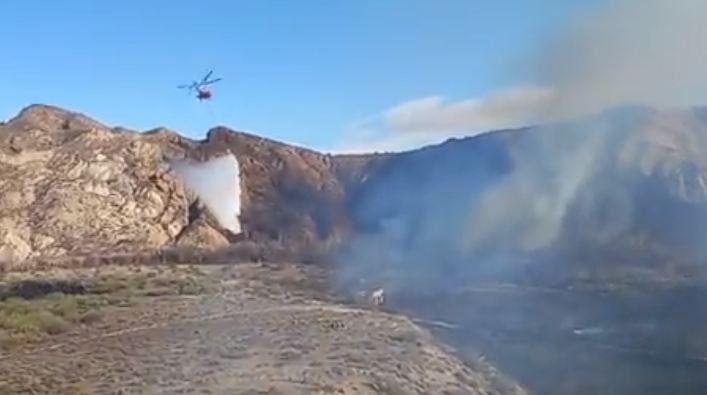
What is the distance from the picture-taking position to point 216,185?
65.2 meters

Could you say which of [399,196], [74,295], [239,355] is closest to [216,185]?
[399,196]

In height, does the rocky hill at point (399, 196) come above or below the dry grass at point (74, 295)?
above

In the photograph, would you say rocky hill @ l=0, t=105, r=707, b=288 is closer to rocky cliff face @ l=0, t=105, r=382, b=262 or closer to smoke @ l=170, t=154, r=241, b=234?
rocky cliff face @ l=0, t=105, r=382, b=262

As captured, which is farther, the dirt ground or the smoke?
the smoke

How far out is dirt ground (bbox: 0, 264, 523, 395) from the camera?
830 inches

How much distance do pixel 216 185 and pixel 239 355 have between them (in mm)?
41468

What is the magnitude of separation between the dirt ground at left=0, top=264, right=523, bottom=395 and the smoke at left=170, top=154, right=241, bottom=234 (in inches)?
1085

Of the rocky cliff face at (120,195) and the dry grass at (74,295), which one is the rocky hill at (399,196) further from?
the dry grass at (74,295)

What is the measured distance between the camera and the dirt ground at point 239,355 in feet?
69.2

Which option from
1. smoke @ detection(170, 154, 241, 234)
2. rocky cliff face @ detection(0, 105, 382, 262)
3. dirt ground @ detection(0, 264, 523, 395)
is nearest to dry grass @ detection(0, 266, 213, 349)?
dirt ground @ detection(0, 264, 523, 395)

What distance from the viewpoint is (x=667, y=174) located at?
69.8 metres

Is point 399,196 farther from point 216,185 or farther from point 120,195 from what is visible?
point 120,195

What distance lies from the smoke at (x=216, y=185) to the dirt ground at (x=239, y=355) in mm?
27571

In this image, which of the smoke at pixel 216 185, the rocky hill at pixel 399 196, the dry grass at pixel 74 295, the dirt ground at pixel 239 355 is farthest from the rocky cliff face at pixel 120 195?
the dirt ground at pixel 239 355
